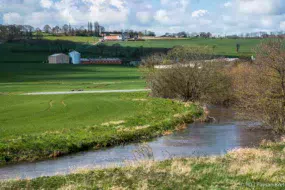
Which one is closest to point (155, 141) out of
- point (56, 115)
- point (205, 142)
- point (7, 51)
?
point (205, 142)

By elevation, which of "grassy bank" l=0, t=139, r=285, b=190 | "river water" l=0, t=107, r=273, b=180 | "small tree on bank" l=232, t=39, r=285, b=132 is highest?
"small tree on bank" l=232, t=39, r=285, b=132

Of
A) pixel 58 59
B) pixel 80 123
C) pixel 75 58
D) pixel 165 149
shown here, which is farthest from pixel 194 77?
pixel 58 59

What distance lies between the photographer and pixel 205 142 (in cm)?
2955

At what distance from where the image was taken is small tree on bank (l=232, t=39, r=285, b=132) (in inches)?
1125

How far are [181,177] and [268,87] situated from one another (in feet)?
53.0

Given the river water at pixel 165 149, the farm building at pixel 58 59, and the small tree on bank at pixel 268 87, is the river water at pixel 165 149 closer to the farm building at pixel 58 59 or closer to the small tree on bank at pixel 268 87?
the small tree on bank at pixel 268 87

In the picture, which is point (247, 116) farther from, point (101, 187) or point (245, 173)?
point (101, 187)

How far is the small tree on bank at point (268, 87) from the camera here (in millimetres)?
28562

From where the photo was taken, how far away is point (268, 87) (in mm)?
29281

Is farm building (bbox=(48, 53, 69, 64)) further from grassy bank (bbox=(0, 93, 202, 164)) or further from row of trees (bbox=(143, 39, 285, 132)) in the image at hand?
grassy bank (bbox=(0, 93, 202, 164))

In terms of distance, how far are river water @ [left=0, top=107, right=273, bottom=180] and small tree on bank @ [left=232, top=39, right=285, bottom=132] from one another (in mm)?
1630

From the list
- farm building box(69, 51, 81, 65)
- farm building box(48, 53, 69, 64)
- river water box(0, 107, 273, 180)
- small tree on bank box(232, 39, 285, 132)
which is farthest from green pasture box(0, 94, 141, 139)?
farm building box(69, 51, 81, 65)

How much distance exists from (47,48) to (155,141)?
147 meters

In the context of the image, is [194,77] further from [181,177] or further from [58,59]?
[58,59]
